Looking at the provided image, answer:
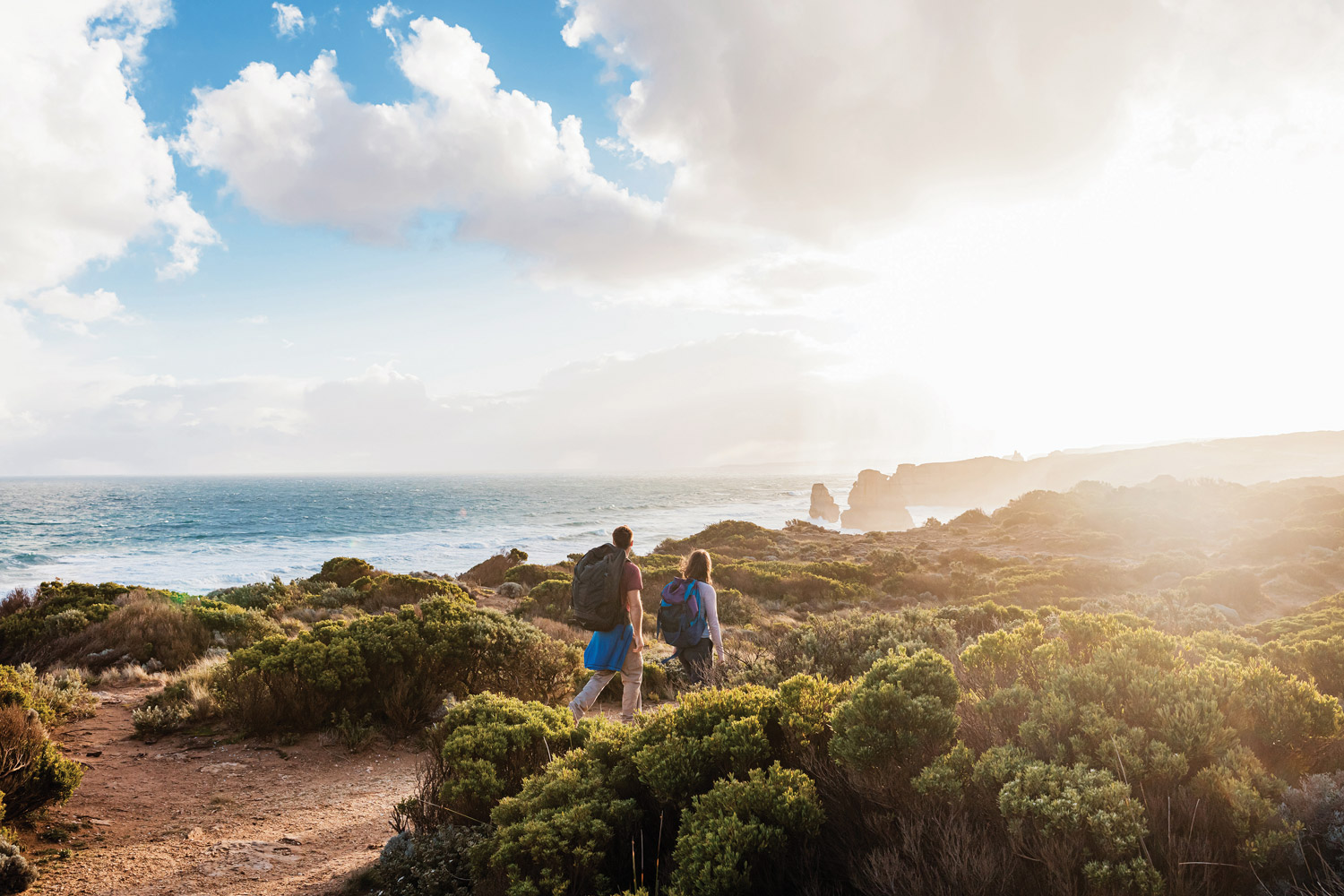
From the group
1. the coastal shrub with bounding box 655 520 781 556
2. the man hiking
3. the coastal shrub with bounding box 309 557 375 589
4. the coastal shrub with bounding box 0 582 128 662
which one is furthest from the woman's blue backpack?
the coastal shrub with bounding box 655 520 781 556

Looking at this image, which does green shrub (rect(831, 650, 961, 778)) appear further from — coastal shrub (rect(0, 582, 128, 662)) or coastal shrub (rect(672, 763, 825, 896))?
coastal shrub (rect(0, 582, 128, 662))

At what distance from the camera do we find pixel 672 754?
10.8 ft

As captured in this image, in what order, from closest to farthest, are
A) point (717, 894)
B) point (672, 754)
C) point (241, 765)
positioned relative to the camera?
1. point (717, 894)
2. point (672, 754)
3. point (241, 765)

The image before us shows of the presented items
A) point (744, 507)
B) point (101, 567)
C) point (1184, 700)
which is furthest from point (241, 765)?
point (744, 507)

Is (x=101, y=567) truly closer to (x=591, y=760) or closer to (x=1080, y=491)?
(x=591, y=760)

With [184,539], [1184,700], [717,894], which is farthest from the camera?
[184,539]

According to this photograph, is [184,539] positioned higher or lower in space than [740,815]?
lower

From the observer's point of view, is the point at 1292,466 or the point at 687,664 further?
the point at 1292,466

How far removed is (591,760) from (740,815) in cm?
125

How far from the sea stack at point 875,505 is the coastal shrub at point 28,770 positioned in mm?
67306

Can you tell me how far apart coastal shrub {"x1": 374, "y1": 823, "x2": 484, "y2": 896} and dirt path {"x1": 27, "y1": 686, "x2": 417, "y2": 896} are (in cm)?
50

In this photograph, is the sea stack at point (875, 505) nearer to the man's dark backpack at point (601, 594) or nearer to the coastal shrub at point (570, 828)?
the man's dark backpack at point (601, 594)

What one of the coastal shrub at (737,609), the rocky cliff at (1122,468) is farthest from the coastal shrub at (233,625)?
the rocky cliff at (1122,468)

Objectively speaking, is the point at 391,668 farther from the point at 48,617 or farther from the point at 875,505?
the point at 875,505
